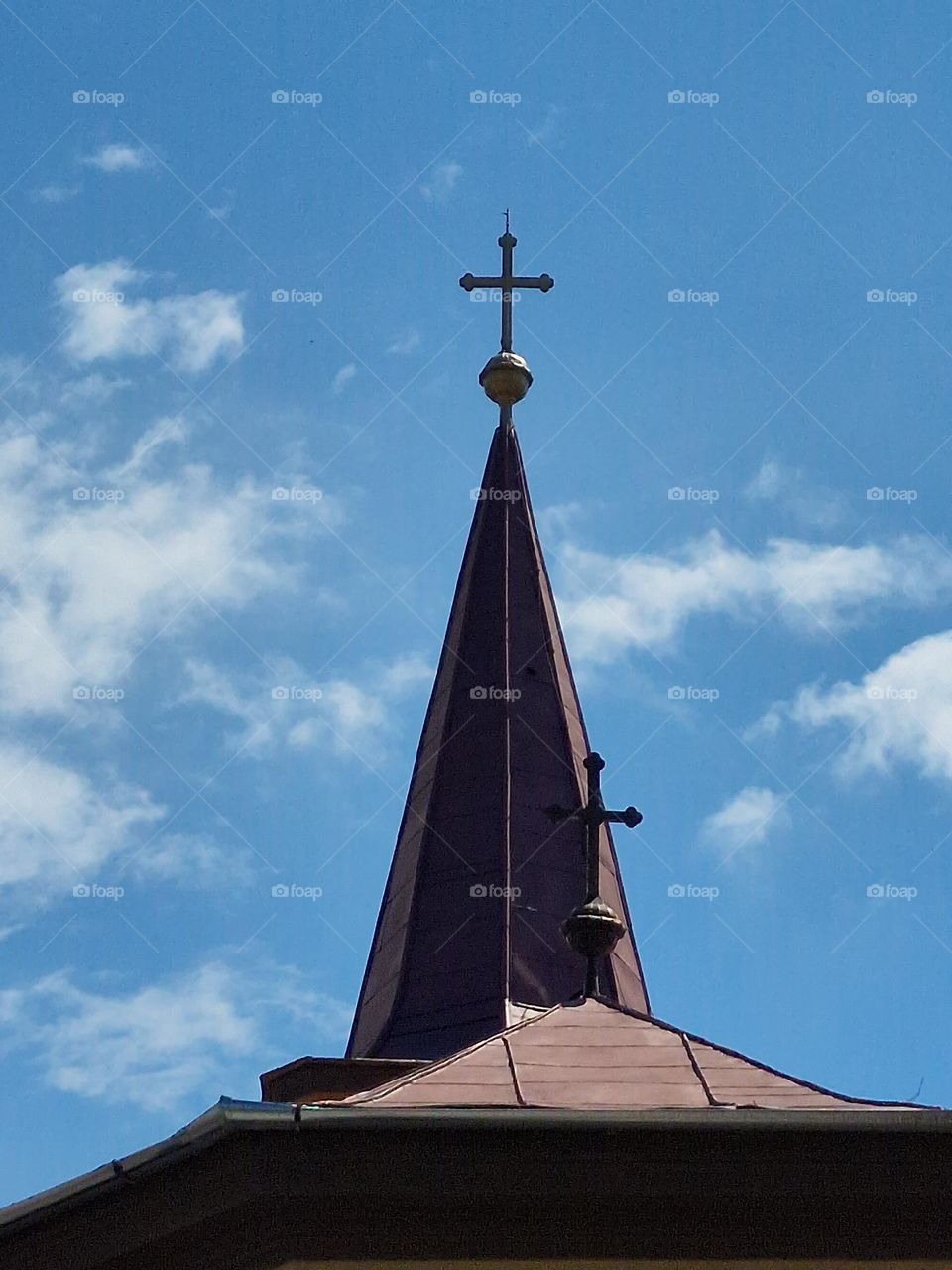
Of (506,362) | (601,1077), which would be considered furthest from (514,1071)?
(506,362)

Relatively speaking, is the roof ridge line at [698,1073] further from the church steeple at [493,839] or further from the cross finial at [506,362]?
the cross finial at [506,362]

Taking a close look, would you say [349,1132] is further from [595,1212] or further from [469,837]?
[469,837]

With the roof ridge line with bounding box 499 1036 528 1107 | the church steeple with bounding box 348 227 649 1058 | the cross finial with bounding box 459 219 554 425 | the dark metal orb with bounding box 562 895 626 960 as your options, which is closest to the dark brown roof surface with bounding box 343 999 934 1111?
the roof ridge line with bounding box 499 1036 528 1107

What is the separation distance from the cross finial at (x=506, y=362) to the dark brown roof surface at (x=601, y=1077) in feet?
35.2

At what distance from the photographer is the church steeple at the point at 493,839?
13.7 meters

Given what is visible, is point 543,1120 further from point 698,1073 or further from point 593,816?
point 593,816

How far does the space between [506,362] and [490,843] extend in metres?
5.90

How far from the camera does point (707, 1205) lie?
7238mm

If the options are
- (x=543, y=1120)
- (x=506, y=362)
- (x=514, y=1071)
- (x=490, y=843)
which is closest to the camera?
(x=543, y=1120)

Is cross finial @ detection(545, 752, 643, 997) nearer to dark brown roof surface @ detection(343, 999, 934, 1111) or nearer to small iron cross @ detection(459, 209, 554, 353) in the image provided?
dark brown roof surface @ detection(343, 999, 934, 1111)

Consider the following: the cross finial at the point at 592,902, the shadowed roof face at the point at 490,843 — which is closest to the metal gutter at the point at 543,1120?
the cross finial at the point at 592,902

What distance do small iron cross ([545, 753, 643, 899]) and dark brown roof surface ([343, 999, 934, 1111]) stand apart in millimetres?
2028

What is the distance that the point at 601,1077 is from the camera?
820 centimetres

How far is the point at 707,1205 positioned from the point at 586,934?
391 centimetres
